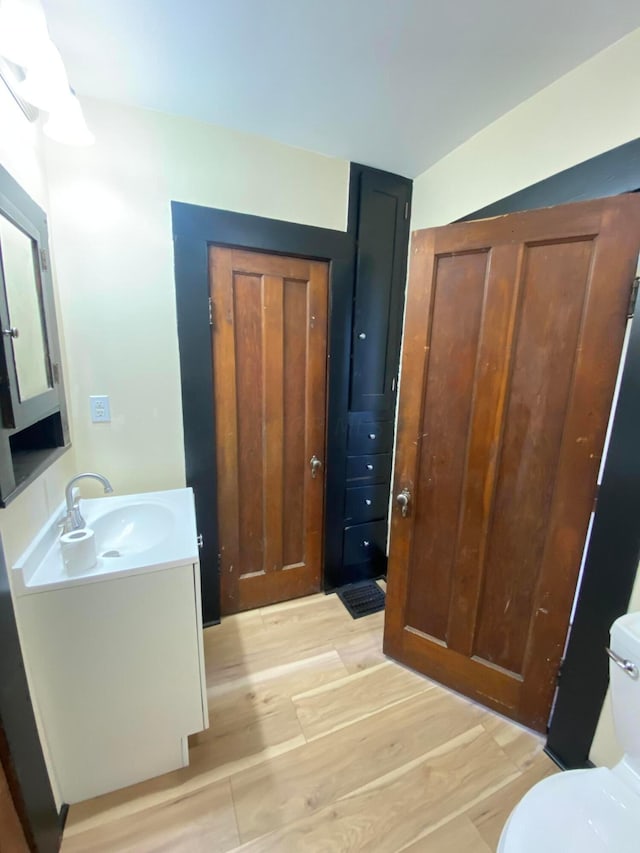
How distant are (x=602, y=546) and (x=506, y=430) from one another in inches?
18.1

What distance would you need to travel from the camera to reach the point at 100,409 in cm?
149

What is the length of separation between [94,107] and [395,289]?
1.51 meters

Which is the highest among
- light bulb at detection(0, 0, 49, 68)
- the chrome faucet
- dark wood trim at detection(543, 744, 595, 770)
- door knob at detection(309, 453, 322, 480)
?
light bulb at detection(0, 0, 49, 68)

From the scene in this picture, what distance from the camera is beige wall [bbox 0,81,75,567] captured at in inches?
35.9

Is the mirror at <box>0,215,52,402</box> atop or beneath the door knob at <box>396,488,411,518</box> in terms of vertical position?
atop

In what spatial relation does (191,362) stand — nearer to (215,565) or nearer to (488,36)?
(215,565)

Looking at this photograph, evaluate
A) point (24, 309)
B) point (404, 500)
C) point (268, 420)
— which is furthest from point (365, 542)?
point (24, 309)

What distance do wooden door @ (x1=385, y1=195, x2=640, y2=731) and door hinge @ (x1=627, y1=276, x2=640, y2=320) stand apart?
0.01m

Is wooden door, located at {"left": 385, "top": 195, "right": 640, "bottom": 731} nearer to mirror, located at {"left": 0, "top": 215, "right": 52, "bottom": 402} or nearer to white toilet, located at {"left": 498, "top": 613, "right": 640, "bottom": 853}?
white toilet, located at {"left": 498, "top": 613, "right": 640, "bottom": 853}

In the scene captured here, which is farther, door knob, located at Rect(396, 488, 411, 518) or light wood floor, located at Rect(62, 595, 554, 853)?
door knob, located at Rect(396, 488, 411, 518)

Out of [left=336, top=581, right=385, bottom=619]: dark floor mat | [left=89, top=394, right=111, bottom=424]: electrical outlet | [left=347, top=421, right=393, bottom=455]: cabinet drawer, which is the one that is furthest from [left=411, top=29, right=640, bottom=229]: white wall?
[left=336, top=581, right=385, bottom=619]: dark floor mat

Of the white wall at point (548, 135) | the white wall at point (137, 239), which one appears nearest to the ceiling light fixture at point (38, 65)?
the white wall at point (137, 239)

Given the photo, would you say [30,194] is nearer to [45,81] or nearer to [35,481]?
[45,81]

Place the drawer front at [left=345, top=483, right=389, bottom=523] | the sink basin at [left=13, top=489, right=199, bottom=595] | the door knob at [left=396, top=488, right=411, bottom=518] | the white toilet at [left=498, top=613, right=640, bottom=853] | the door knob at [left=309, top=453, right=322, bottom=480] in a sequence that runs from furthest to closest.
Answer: the drawer front at [left=345, top=483, right=389, bottom=523] < the door knob at [left=309, top=453, right=322, bottom=480] < the door knob at [left=396, top=488, right=411, bottom=518] < the sink basin at [left=13, top=489, right=199, bottom=595] < the white toilet at [left=498, top=613, right=640, bottom=853]
